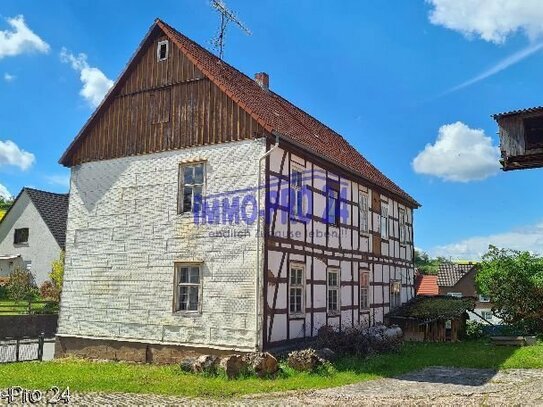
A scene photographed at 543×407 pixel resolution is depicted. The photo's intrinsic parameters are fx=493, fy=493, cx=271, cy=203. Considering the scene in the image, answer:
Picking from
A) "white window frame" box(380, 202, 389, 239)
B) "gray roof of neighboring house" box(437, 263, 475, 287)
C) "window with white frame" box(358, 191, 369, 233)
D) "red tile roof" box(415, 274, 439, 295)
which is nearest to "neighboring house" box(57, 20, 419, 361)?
"window with white frame" box(358, 191, 369, 233)

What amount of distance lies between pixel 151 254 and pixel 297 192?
5.01 metres

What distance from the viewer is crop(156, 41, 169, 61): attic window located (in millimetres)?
16547

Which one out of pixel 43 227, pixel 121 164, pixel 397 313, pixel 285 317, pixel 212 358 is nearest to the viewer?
pixel 212 358

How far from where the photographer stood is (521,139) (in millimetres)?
13445

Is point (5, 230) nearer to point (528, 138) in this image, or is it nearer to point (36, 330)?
point (36, 330)

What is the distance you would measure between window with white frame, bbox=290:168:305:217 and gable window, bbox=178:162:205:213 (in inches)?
111

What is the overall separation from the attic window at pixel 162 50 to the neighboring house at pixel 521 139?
10604mm

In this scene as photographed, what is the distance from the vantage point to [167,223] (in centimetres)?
1548

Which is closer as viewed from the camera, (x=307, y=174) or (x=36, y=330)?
(x=307, y=174)

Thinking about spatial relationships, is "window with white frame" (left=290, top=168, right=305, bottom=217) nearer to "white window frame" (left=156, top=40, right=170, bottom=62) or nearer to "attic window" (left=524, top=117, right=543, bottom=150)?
"white window frame" (left=156, top=40, right=170, bottom=62)

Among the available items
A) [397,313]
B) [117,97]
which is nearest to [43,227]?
[117,97]

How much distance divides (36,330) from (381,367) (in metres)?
17.9

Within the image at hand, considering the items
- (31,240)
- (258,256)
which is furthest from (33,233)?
(258,256)

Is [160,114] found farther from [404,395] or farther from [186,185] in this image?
[404,395]
